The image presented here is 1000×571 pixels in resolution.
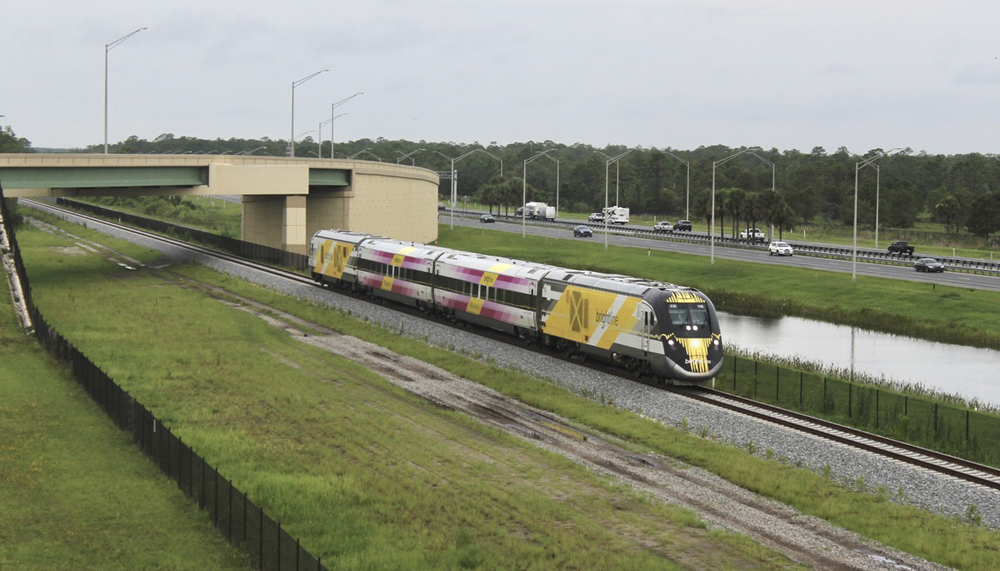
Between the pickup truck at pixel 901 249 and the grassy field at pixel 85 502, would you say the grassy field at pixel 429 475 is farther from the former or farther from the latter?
the pickup truck at pixel 901 249

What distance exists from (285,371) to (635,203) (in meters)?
151

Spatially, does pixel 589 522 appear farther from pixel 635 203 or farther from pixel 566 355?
pixel 635 203

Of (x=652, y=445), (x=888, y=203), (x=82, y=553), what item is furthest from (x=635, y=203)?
(x=82, y=553)

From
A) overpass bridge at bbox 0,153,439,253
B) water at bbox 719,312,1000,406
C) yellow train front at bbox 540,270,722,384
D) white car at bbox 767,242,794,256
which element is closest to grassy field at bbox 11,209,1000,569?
yellow train front at bbox 540,270,722,384

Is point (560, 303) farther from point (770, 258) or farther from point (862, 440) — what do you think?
point (770, 258)

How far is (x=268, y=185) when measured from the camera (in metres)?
78.8

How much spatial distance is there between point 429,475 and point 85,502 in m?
8.20

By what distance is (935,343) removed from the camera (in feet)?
198

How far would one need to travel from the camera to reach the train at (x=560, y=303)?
126 feet

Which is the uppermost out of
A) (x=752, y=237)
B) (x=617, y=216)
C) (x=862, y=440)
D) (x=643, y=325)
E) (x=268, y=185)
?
(x=268, y=185)

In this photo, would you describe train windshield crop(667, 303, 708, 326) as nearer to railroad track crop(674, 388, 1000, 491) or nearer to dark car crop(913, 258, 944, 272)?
railroad track crop(674, 388, 1000, 491)

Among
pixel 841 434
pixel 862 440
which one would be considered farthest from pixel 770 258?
pixel 862 440

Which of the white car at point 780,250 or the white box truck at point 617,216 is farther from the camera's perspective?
the white box truck at point 617,216

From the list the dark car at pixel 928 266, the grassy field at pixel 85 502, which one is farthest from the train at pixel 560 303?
the dark car at pixel 928 266
